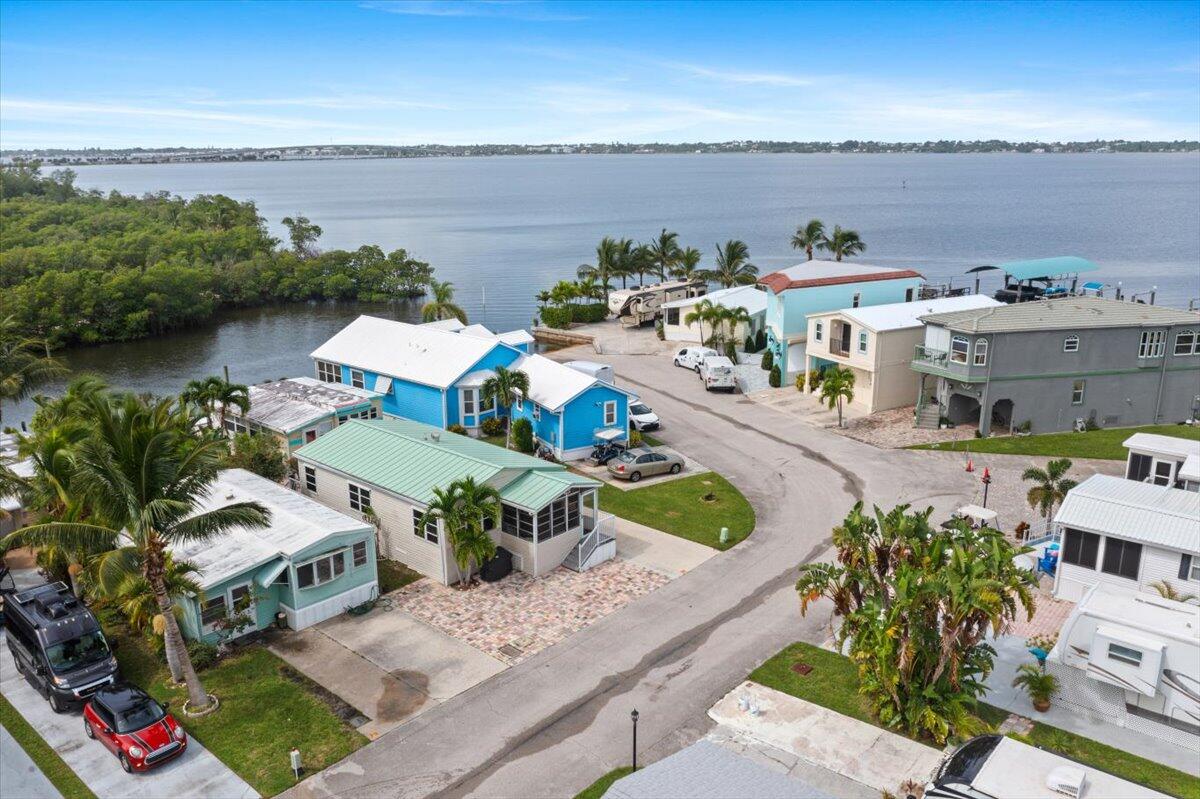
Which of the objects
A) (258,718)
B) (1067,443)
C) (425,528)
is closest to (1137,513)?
(1067,443)

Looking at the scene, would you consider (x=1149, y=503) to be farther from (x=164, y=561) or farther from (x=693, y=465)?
(x=164, y=561)

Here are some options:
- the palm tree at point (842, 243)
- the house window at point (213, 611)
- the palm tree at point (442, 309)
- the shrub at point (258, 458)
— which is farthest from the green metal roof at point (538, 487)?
the palm tree at point (842, 243)

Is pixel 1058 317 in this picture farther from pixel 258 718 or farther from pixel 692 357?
pixel 258 718

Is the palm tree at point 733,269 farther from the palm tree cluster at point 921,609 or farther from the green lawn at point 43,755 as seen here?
the green lawn at point 43,755

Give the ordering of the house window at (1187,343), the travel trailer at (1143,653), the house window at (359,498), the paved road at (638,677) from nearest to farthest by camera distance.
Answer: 1. the paved road at (638,677)
2. the travel trailer at (1143,653)
3. the house window at (359,498)
4. the house window at (1187,343)

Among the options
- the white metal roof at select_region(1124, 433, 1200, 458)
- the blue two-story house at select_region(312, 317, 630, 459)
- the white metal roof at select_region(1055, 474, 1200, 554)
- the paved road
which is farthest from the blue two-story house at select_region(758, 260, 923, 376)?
the white metal roof at select_region(1055, 474, 1200, 554)

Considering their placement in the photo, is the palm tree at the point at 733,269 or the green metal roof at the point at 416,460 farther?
the palm tree at the point at 733,269
